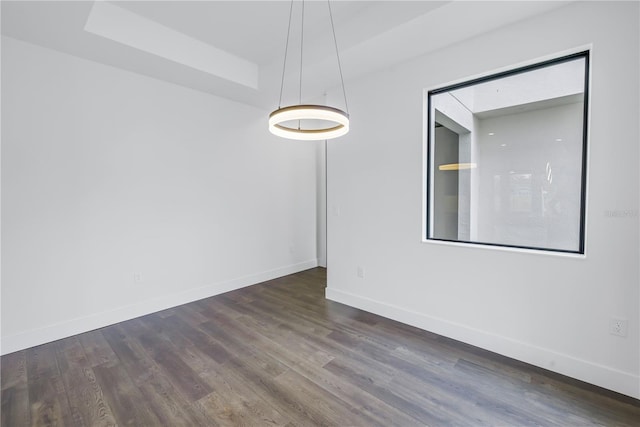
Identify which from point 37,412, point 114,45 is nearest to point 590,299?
point 37,412

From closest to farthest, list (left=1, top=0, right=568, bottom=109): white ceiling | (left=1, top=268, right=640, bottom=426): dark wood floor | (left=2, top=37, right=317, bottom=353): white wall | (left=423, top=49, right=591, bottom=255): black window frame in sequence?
(left=1, top=268, right=640, bottom=426): dark wood floor < (left=423, top=49, right=591, bottom=255): black window frame < (left=1, top=0, right=568, bottom=109): white ceiling < (left=2, top=37, right=317, bottom=353): white wall

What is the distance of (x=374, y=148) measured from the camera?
3246 mm

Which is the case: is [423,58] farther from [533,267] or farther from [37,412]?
[37,412]

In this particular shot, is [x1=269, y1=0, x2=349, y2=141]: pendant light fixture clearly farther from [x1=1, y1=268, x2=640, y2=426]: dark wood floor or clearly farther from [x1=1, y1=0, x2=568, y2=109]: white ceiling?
[x1=1, y1=268, x2=640, y2=426]: dark wood floor

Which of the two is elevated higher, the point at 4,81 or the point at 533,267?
the point at 4,81

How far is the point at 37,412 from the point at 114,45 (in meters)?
2.95

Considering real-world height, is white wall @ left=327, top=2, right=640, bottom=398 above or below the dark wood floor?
above

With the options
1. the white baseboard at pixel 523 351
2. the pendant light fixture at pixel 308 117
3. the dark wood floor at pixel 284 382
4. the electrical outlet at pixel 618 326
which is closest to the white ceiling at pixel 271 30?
the pendant light fixture at pixel 308 117

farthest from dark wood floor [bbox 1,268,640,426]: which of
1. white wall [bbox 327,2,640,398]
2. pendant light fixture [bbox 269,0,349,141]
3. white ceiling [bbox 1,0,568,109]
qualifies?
white ceiling [bbox 1,0,568,109]

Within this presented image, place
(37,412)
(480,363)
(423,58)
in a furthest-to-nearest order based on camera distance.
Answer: (423,58), (480,363), (37,412)

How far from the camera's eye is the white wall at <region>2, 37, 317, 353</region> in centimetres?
259

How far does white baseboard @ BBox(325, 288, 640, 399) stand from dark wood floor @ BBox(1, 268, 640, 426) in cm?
7

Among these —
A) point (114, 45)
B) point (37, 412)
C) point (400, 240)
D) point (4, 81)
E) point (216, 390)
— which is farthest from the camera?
point (400, 240)

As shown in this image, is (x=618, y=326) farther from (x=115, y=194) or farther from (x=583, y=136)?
(x=115, y=194)
